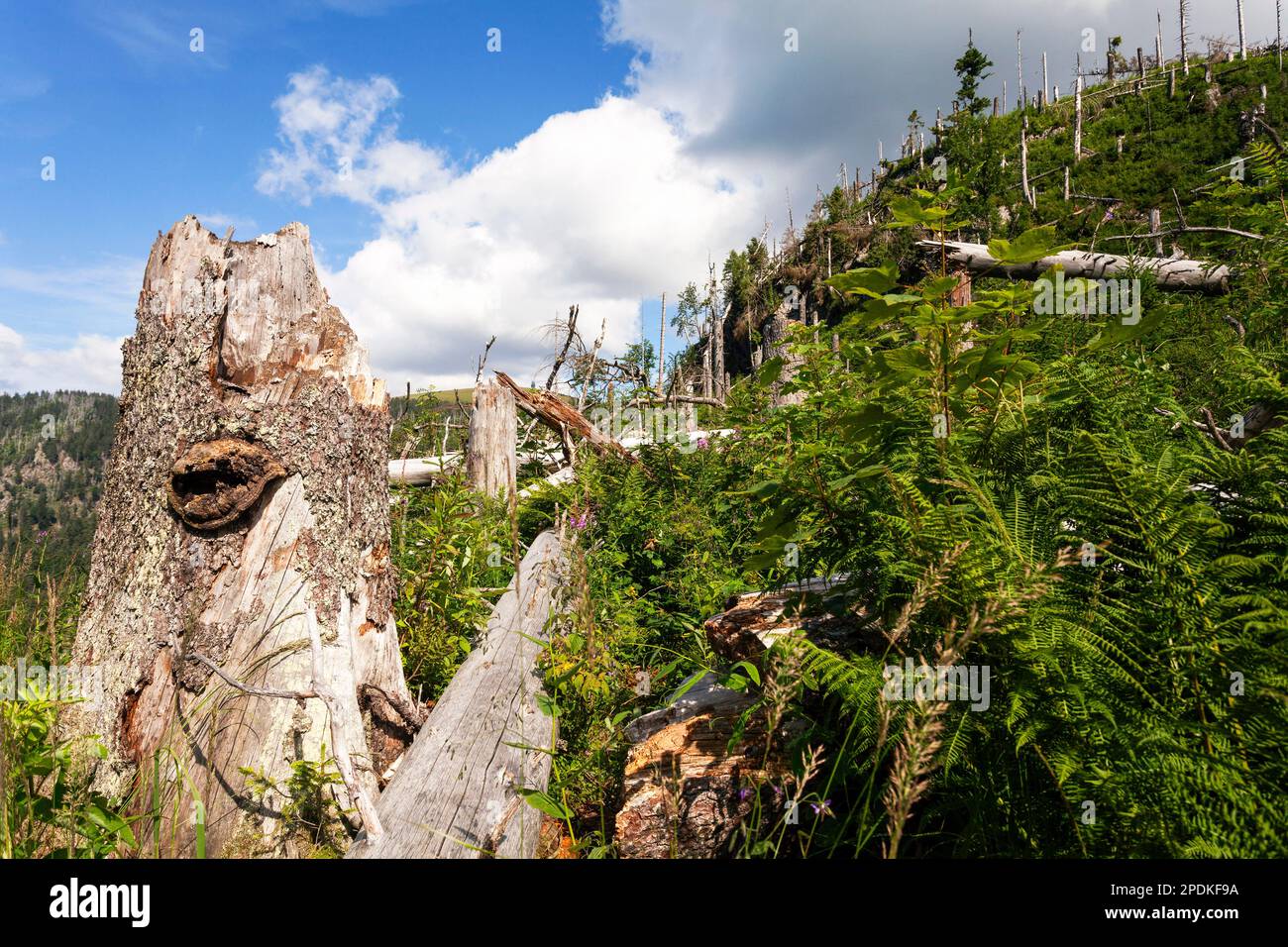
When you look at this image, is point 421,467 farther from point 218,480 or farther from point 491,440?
point 218,480

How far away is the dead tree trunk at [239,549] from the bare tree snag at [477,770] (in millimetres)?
362

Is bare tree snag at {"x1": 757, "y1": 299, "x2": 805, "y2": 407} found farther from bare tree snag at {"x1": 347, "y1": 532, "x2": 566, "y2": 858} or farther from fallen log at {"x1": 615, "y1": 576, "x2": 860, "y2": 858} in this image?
bare tree snag at {"x1": 347, "y1": 532, "x2": 566, "y2": 858}

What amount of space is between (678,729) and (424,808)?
1.06 metres

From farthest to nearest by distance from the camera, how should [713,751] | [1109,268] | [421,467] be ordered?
[421,467]
[1109,268]
[713,751]

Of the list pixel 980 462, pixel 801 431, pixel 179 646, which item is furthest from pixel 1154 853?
pixel 179 646

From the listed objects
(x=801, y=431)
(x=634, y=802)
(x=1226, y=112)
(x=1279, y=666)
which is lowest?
(x=634, y=802)

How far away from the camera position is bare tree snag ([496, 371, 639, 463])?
861 cm

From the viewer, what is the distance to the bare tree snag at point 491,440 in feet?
26.2

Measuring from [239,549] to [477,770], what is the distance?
169 cm

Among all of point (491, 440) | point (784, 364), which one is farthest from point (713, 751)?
point (491, 440)

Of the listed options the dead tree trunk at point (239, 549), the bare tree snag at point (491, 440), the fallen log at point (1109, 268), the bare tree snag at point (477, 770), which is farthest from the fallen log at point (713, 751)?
the bare tree snag at point (491, 440)

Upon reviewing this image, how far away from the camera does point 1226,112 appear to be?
37.2m

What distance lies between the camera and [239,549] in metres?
3.03

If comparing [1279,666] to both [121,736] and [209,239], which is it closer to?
[121,736]
